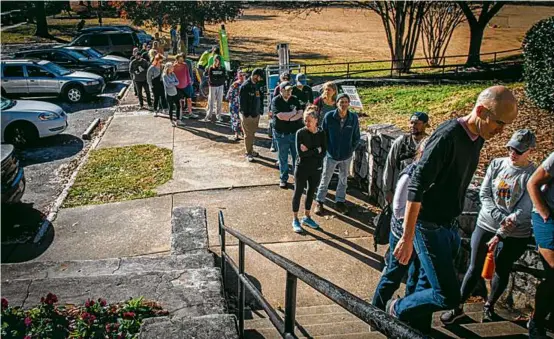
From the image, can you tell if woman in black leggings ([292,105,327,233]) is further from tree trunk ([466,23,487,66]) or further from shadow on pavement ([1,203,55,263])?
tree trunk ([466,23,487,66])

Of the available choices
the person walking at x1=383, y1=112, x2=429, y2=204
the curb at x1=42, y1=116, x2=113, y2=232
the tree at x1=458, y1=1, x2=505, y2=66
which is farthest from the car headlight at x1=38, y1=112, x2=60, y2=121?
the tree at x1=458, y1=1, x2=505, y2=66

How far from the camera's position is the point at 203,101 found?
53.7 ft

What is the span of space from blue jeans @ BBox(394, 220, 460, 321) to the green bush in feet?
31.9

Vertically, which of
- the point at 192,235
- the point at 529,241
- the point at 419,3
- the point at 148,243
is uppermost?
the point at 419,3

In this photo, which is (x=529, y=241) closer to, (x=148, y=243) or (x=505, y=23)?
(x=148, y=243)

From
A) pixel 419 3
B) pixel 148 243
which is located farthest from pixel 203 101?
pixel 419 3

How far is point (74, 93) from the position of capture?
16906mm

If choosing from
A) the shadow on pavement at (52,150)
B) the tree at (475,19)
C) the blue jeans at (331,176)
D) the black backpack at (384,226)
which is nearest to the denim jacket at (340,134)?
the blue jeans at (331,176)

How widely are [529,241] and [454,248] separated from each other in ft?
4.25

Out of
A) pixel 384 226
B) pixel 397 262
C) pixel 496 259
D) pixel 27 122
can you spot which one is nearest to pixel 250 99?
pixel 27 122

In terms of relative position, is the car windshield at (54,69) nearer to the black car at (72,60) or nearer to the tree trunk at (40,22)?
the black car at (72,60)

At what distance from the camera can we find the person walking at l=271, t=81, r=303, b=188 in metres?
8.57

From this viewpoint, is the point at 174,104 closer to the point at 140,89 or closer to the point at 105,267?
the point at 140,89

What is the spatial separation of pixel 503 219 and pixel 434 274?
127cm
